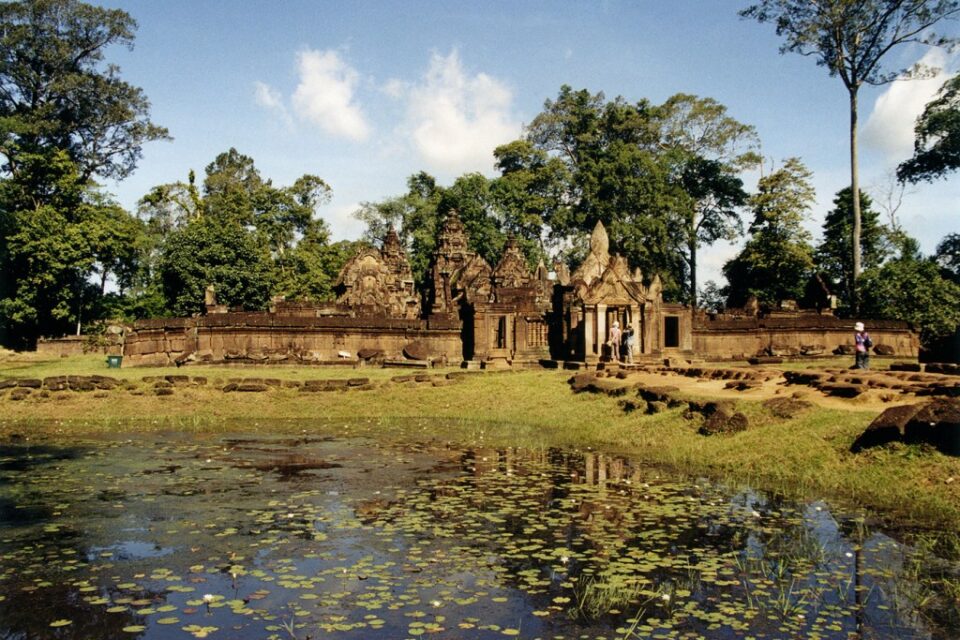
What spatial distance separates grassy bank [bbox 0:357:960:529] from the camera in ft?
35.1

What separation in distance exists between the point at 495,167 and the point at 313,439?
5585cm

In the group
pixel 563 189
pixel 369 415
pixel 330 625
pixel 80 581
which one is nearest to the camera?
pixel 330 625

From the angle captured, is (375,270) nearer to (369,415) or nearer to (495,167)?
(495,167)

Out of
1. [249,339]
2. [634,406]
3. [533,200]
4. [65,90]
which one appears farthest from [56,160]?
[634,406]

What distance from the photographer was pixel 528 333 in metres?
34.3

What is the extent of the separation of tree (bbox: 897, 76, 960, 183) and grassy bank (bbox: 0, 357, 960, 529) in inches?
1298

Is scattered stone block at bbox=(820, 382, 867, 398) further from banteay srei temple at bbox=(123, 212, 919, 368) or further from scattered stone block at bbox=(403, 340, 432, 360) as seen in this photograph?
scattered stone block at bbox=(403, 340, 432, 360)

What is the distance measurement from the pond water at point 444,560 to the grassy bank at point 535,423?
4.58 ft

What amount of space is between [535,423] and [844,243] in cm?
4085

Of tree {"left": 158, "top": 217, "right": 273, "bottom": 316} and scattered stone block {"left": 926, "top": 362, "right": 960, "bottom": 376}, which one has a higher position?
tree {"left": 158, "top": 217, "right": 273, "bottom": 316}

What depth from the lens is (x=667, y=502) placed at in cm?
1000

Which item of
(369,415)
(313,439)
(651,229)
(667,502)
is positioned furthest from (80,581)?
(651,229)

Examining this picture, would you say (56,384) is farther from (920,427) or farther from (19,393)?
(920,427)

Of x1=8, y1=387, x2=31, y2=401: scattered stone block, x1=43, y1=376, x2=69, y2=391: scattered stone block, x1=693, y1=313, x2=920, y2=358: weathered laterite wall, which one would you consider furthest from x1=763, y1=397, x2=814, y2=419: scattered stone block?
x1=8, y1=387, x2=31, y2=401: scattered stone block
